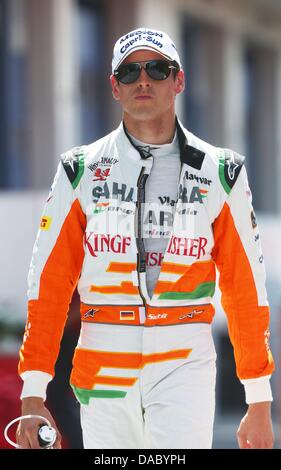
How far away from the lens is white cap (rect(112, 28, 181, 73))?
440 centimetres

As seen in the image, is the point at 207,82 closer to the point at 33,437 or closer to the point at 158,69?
the point at 158,69

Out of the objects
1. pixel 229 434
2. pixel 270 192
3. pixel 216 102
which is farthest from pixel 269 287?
pixel 270 192

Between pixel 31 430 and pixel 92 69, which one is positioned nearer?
pixel 31 430

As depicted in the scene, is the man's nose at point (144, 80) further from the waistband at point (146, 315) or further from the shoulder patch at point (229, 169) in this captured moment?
the waistband at point (146, 315)

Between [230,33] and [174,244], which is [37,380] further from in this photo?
[230,33]

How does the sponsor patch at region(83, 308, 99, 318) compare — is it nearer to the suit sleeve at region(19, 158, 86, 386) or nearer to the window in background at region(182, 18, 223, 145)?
the suit sleeve at region(19, 158, 86, 386)

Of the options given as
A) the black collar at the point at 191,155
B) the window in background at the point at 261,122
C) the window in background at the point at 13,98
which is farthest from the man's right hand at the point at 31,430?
the window in background at the point at 261,122

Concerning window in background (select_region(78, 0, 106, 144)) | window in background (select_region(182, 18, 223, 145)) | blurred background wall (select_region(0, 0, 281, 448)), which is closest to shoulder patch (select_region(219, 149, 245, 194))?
blurred background wall (select_region(0, 0, 281, 448))

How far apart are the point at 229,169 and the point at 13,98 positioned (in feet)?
34.4

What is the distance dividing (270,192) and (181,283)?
18.3m

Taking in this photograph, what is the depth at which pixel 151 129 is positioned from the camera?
4449 mm

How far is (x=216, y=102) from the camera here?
19719 mm

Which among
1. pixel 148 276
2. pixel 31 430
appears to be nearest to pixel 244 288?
pixel 148 276

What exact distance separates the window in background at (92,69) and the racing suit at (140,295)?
460 inches
